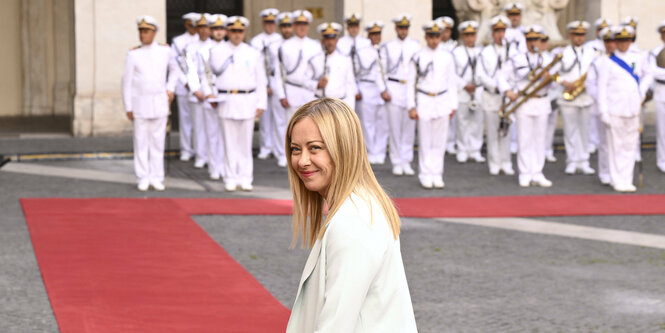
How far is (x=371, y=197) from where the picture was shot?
9.46 feet

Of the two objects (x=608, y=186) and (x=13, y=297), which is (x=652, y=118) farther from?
(x=13, y=297)

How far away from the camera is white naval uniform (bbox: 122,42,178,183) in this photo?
40.6 ft

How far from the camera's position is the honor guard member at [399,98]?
14.5 meters

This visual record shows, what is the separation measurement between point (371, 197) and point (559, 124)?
18484 millimetres

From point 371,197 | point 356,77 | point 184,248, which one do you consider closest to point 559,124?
point 356,77

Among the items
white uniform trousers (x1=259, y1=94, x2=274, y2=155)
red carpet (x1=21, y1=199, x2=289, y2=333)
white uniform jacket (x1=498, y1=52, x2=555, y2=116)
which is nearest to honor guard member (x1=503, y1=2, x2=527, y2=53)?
white uniform jacket (x1=498, y1=52, x2=555, y2=116)

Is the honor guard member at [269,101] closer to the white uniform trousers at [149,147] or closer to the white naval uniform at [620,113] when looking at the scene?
the white uniform trousers at [149,147]

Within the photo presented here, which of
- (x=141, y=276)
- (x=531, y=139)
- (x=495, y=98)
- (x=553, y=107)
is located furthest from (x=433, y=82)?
(x=141, y=276)

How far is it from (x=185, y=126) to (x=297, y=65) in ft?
6.58

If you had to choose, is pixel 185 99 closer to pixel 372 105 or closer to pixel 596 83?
pixel 372 105

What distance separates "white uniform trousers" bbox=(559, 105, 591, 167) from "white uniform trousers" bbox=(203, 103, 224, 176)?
4.34 m

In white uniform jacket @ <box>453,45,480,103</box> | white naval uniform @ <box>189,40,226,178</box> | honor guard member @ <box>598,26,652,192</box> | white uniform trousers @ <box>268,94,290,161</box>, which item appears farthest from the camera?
white uniform trousers @ <box>268,94,290,161</box>

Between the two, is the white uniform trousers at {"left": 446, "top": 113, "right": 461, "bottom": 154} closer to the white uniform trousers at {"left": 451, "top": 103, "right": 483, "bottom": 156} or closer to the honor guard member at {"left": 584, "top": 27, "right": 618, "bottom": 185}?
the white uniform trousers at {"left": 451, "top": 103, "right": 483, "bottom": 156}

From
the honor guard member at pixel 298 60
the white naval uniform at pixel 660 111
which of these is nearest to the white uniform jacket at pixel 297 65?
the honor guard member at pixel 298 60
